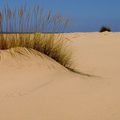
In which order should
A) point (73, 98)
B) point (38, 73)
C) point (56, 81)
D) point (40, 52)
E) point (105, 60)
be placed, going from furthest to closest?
point (105, 60) < point (40, 52) < point (38, 73) < point (56, 81) < point (73, 98)

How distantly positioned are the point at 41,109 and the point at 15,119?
10.1 inches

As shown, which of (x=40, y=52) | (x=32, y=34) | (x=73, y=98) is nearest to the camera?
(x=73, y=98)

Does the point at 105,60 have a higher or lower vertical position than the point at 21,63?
lower

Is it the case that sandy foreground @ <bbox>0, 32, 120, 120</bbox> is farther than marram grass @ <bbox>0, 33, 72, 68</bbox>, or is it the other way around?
marram grass @ <bbox>0, 33, 72, 68</bbox>

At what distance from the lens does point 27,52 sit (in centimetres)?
444

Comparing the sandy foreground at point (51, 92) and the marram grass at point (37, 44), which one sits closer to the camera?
the sandy foreground at point (51, 92)

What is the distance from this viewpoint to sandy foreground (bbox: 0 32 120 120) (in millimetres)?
2887

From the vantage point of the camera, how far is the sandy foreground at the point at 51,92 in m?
2.89

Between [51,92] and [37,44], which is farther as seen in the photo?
[37,44]

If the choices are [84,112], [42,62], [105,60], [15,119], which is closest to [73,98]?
[84,112]

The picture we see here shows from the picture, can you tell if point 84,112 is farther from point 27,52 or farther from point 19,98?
point 27,52

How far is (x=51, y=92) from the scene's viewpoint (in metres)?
3.40

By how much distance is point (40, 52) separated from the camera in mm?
4609

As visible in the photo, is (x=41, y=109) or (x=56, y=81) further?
(x=56, y=81)
